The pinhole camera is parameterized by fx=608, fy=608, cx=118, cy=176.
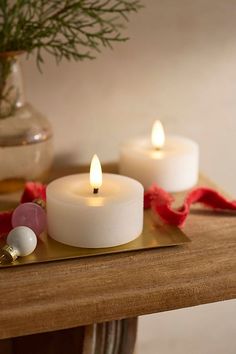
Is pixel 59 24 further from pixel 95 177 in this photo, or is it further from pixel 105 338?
pixel 105 338

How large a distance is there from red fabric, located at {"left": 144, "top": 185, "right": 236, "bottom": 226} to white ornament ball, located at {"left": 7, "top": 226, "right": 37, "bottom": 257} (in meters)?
0.15

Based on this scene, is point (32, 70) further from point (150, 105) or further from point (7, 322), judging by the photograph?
point (7, 322)

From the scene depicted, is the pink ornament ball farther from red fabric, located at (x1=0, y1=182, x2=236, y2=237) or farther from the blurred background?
the blurred background

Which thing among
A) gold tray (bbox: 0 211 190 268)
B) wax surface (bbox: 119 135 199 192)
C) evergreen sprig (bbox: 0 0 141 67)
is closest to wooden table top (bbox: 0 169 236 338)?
gold tray (bbox: 0 211 190 268)

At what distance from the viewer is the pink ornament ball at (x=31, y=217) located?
609mm

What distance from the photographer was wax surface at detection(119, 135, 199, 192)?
2.38 feet

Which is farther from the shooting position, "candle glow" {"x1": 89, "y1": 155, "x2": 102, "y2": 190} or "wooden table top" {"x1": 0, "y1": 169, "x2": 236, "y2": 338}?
"candle glow" {"x1": 89, "y1": 155, "x2": 102, "y2": 190}

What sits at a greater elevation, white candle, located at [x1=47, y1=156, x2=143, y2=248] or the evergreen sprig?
the evergreen sprig

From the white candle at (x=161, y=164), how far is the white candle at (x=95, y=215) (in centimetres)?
11

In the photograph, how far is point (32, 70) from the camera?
81 centimetres

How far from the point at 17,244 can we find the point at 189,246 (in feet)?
0.55

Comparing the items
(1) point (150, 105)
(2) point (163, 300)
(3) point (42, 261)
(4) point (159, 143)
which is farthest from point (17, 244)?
(1) point (150, 105)

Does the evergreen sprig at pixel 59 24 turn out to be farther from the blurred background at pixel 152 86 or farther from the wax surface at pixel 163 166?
the wax surface at pixel 163 166

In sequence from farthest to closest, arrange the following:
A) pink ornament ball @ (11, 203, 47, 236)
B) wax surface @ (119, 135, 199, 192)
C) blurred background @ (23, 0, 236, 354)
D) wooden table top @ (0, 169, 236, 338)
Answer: blurred background @ (23, 0, 236, 354), wax surface @ (119, 135, 199, 192), pink ornament ball @ (11, 203, 47, 236), wooden table top @ (0, 169, 236, 338)
